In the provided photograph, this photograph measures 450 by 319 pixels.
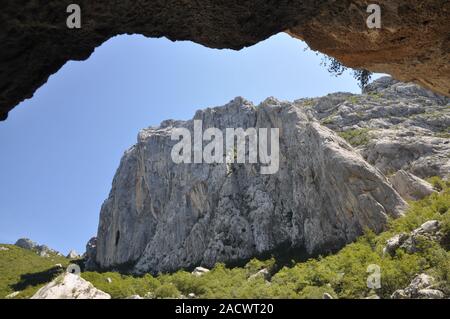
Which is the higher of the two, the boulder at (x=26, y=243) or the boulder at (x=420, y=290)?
the boulder at (x=26, y=243)

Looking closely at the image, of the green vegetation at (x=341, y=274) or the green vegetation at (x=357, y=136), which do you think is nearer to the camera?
the green vegetation at (x=341, y=274)

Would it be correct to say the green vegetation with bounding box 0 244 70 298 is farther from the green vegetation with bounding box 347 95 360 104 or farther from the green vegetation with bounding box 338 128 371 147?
the green vegetation with bounding box 347 95 360 104

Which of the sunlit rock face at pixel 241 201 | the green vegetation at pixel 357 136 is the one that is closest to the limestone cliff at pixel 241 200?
the sunlit rock face at pixel 241 201

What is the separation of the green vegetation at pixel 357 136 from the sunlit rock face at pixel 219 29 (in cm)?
6638

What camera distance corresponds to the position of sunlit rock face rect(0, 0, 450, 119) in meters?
6.21

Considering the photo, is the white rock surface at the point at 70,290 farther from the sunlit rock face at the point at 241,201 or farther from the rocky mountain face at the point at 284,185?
the rocky mountain face at the point at 284,185

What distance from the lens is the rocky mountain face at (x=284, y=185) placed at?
55.3 meters

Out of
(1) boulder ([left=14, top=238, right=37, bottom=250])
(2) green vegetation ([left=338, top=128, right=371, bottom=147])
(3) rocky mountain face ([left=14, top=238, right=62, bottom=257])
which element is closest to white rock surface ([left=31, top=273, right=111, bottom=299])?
(2) green vegetation ([left=338, top=128, right=371, bottom=147])

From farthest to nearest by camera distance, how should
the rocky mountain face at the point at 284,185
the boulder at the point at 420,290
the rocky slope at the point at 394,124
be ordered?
the rocky slope at the point at 394,124 < the rocky mountain face at the point at 284,185 < the boulder at the point at 420,290

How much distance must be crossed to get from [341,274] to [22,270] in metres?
80.0

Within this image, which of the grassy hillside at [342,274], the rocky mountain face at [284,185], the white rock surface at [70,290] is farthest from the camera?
the rocky mountain face at [284,185]

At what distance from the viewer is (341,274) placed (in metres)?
38.0

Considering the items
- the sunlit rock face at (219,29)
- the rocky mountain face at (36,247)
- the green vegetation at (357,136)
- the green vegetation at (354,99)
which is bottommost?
the sunlit rock face at (219,29)
